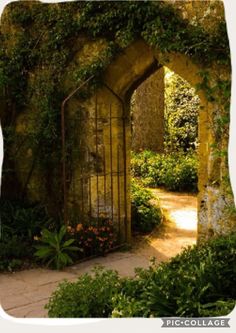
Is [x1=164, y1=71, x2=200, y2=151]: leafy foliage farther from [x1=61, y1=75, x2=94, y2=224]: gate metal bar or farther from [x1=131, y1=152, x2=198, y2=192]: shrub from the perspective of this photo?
[x1=61, y1=75, x2=94, y2=224]: gate metal bar

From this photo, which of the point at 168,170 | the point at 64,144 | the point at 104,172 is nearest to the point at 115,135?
the point at 104,172

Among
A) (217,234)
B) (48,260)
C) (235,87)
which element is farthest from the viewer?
(48,260)

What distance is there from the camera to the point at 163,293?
15.9ft

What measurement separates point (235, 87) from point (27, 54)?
13.0ft

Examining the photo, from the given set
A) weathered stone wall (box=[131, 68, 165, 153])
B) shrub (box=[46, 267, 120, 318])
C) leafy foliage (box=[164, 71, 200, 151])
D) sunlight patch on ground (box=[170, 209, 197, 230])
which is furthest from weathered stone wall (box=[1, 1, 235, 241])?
leafy foliage (box=[164, 71, 200, 151])

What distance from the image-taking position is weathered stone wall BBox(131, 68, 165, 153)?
1379 centimetres

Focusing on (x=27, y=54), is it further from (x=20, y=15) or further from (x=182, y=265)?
(x=182, y=265)

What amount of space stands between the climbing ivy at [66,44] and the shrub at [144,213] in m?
1.91

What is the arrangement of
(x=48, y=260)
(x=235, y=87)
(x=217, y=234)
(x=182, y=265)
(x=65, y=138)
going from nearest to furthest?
(x=235, y=87) → (x=182, y=265) → (x=217, y=234) → (x=48, y=260) → (x=65, y=138)

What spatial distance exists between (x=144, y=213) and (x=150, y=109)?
523 cm

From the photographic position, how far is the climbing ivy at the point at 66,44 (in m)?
6.25

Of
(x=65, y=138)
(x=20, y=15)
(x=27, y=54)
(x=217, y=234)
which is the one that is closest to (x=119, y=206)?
(x=65, y=138)

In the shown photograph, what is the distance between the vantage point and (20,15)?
7969 mm

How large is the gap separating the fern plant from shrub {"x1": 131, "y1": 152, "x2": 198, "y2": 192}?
A: 5624 mm
